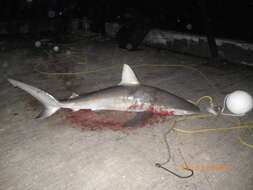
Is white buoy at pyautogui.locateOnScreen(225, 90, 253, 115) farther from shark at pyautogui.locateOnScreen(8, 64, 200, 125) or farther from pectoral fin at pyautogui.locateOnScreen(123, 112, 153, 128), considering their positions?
pectoral fin at pyautogui.locateOnScreen(123, 112, 153, 128)

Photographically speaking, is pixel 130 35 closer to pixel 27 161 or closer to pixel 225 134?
pixel 225 134

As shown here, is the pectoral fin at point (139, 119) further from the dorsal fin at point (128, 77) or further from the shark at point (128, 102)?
the dorsal fin at point (128, 77)

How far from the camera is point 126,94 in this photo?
3.43 metres

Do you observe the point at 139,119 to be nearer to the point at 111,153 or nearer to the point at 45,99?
the point at 111,153

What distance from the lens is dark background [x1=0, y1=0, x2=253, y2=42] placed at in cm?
893

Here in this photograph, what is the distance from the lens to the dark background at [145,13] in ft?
29.3

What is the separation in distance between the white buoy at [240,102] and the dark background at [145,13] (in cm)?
417

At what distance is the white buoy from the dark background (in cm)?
417

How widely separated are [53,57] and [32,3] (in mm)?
10915

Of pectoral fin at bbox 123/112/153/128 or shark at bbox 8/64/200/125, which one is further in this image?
shark at bbox 8/64/200/125

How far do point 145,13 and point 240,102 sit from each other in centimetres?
801

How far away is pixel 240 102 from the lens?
3.41m

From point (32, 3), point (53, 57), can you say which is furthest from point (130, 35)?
point (32, 3)

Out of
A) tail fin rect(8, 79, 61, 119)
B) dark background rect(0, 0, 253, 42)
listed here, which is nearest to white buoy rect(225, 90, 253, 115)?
tail fin rect(8, 79, 61, 119)
